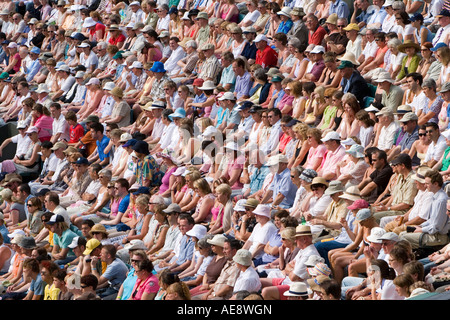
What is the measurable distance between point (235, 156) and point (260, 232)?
2606 millimetres

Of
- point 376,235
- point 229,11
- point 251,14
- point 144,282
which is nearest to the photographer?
point 376,235

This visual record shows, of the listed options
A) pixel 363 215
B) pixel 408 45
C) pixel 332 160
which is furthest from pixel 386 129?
pixel 363 215

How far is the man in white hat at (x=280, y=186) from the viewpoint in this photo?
1344cm

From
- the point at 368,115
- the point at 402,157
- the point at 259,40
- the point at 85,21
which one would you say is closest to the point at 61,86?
the point at 85,21

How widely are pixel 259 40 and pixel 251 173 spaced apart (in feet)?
12.7

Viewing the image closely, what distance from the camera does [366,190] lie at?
12711 mm

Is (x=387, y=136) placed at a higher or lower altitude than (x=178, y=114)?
higher

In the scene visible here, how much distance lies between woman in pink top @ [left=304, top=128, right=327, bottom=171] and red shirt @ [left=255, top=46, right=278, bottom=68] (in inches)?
145

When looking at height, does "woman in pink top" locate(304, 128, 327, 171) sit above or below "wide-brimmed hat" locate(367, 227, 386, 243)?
below

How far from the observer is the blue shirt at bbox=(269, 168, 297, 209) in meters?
13.4

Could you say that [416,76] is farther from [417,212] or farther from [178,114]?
[178,114]

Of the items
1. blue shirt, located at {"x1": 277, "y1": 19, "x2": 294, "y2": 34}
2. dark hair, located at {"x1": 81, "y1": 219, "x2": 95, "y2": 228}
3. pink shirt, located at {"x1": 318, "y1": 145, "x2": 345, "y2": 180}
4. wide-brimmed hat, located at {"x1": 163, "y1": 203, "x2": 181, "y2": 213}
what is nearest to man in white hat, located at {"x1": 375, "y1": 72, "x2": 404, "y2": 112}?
pink shirt, located at {"x1": 318, "y1": 145, "x2": 345, "y2": 180}

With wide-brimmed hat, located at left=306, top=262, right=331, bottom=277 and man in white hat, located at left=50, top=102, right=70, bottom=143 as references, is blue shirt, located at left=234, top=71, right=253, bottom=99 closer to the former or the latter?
man in white hat, located at left=50, top=102, right=70, bottom=143

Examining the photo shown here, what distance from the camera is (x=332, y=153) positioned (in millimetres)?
13586
